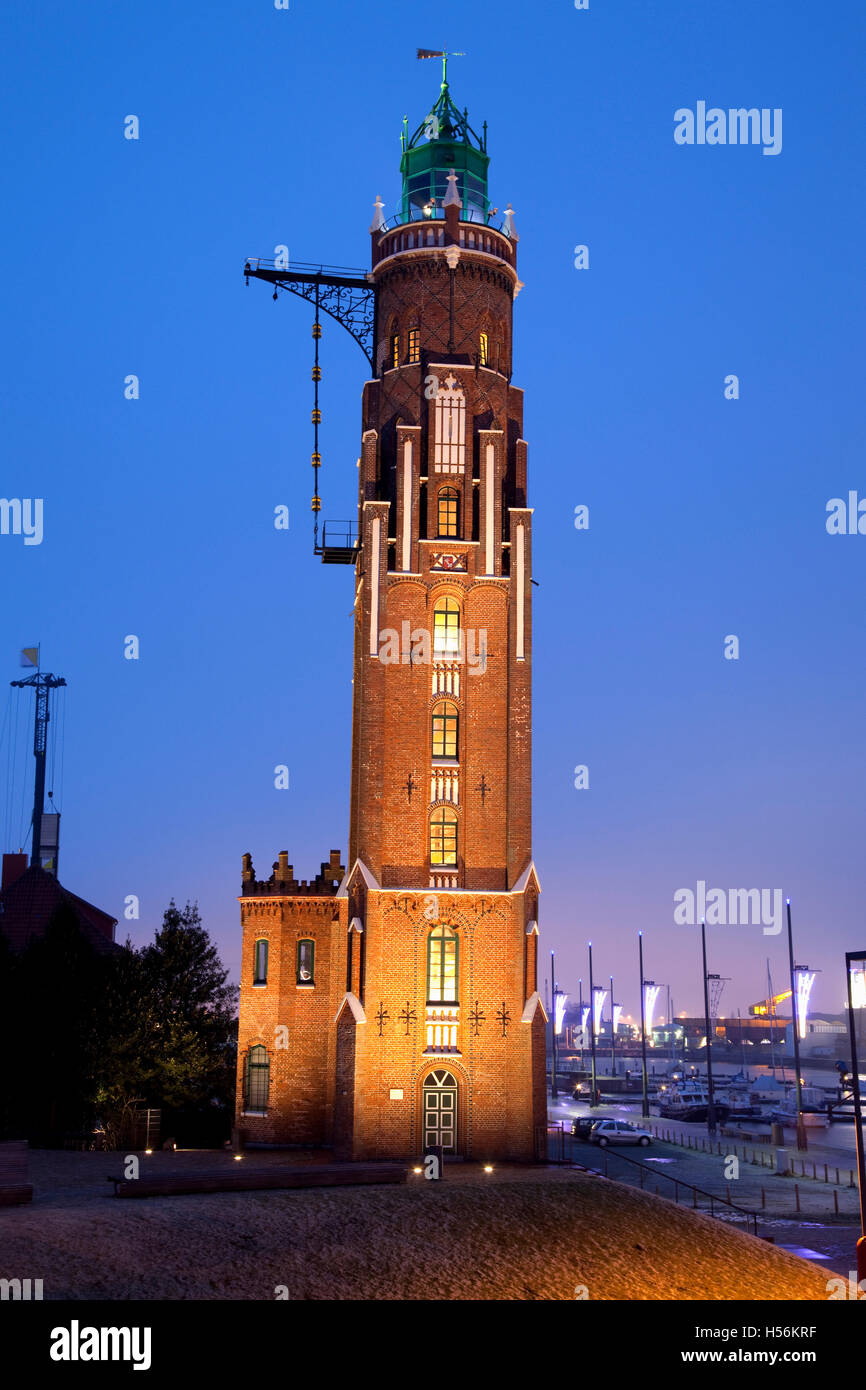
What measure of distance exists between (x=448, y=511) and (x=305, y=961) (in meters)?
19.0

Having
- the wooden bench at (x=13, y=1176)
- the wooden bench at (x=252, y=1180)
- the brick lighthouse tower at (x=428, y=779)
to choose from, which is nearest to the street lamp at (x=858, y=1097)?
the wooden bench at (x=252, y=1180)

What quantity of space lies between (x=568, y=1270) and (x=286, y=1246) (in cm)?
617

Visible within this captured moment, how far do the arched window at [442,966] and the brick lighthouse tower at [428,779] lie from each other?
0.06m

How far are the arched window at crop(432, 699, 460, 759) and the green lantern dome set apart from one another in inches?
791

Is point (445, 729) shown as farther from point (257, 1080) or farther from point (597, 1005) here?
point (597, 1005)

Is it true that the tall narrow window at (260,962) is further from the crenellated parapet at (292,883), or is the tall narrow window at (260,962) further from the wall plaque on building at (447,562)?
the wall plaque on building at (447,562)

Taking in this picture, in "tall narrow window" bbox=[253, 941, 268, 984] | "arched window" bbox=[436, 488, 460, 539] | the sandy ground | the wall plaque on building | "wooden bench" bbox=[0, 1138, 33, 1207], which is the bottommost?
the sandy ground

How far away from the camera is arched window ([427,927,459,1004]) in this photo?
4912 cm

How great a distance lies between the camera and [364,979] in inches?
1912

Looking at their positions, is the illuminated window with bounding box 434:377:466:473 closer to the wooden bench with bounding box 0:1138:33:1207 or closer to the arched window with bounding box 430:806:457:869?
the arched window with bounding box 430:806:457:869

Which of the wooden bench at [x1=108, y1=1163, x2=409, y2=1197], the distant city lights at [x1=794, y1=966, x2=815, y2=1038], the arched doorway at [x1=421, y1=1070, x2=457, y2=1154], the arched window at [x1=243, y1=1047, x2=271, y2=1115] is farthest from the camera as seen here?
the distant city lights at [x1=794, y1=966, x2=815, y2=1038]

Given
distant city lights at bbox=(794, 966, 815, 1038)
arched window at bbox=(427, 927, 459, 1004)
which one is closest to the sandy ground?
arched window at bbox=(427, 927, 459, 1004)
